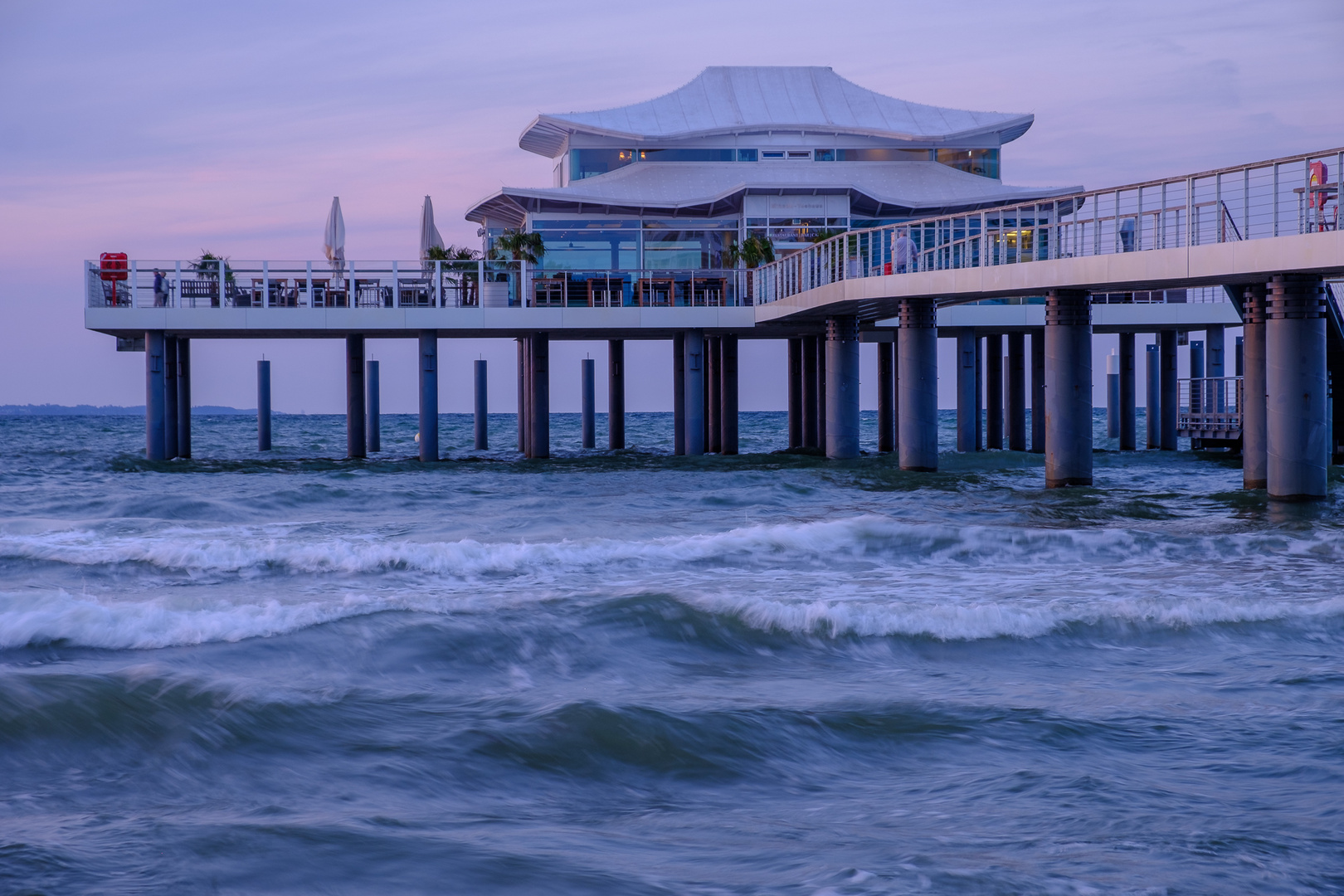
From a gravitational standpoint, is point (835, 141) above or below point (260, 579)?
above

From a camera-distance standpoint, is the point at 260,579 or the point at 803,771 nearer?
the point at 803,771

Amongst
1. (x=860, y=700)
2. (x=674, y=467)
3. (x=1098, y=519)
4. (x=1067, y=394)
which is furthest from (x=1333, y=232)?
(x=674, y=467)

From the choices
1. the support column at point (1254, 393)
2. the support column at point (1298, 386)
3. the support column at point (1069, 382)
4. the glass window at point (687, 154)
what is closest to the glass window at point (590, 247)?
the glass window at point (687, 154)

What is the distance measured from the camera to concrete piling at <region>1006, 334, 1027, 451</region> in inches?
1305

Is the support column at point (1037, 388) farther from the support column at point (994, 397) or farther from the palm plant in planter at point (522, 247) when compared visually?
the palm plant in planter at point (522, 247)

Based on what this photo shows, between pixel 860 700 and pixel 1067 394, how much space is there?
13.3m

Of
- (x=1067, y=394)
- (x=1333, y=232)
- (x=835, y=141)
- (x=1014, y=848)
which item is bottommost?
(x=1014, y=848)

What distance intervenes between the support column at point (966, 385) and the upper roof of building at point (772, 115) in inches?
418

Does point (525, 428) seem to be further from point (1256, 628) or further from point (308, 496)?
point (1256, 628)

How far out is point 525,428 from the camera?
117 feet

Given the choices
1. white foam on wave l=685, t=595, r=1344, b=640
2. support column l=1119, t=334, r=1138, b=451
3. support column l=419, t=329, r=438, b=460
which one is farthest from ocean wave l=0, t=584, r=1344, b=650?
support column l=1119, t=334, r=1138, b=451

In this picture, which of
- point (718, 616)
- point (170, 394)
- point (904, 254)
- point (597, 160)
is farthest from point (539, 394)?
point (718, 616)

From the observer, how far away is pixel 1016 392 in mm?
33500

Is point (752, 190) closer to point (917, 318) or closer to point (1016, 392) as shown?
point (1016, 392)
